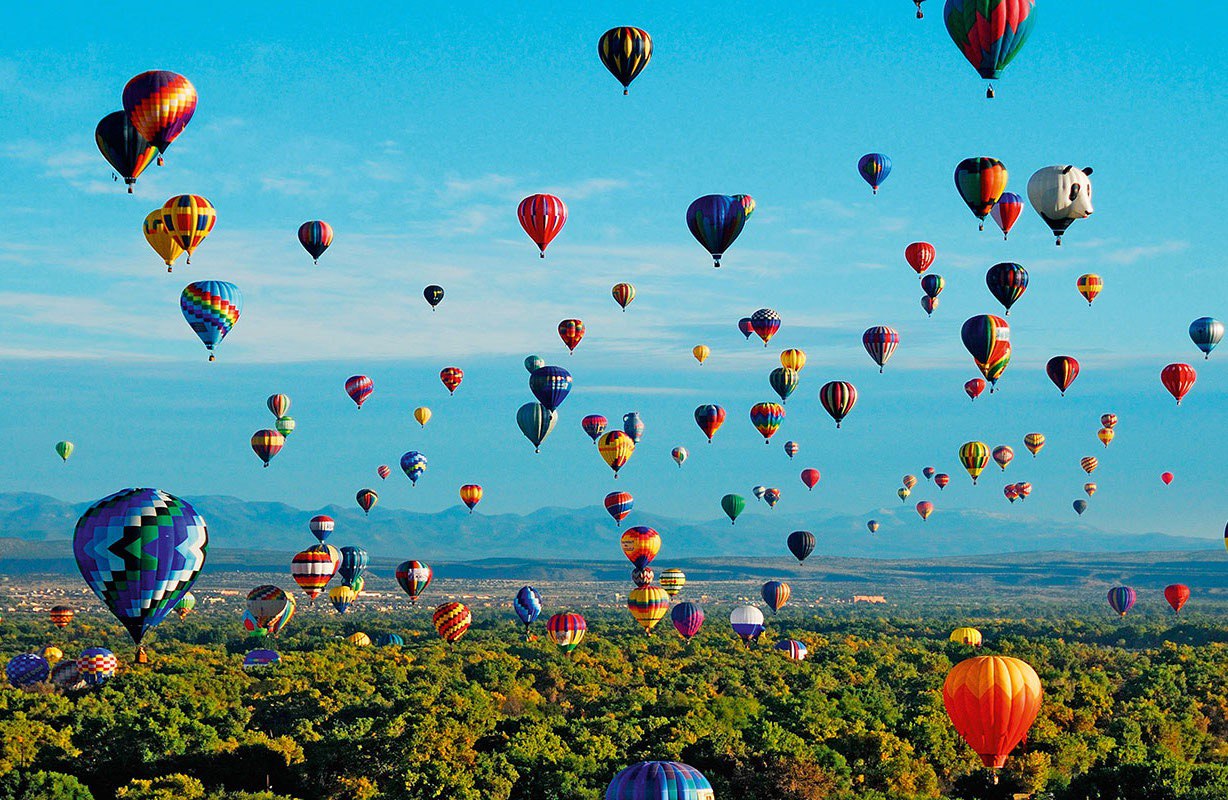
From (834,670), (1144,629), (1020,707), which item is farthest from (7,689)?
(1144,629)

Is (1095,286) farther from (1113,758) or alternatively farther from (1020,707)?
(1020,707)

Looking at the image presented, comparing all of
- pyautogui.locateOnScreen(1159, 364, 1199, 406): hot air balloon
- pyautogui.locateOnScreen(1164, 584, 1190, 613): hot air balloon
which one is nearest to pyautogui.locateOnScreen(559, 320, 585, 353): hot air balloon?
pyautogui.locateOnScreen(1159, 364, 1199, 406): hot air balloon

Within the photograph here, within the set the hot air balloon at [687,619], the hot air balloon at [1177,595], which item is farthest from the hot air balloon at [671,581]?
the hot air balloon at [1177,595]

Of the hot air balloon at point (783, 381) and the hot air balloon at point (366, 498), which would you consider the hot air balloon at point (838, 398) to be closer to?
the hot air balloon at point (783, 381)

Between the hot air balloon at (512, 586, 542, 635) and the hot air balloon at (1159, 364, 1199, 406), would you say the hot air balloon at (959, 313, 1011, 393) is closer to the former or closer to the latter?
the hot air balloon at (1159, 364, 1199, 406)

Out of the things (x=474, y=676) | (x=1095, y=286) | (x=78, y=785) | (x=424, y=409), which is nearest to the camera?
(x=78, y=785)

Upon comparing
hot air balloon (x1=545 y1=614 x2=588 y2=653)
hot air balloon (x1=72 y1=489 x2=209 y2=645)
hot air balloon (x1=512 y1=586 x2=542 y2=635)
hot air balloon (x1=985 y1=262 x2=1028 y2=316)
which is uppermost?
hot air balloon (x1=985 y1=262 x2=1028 y2=316)
